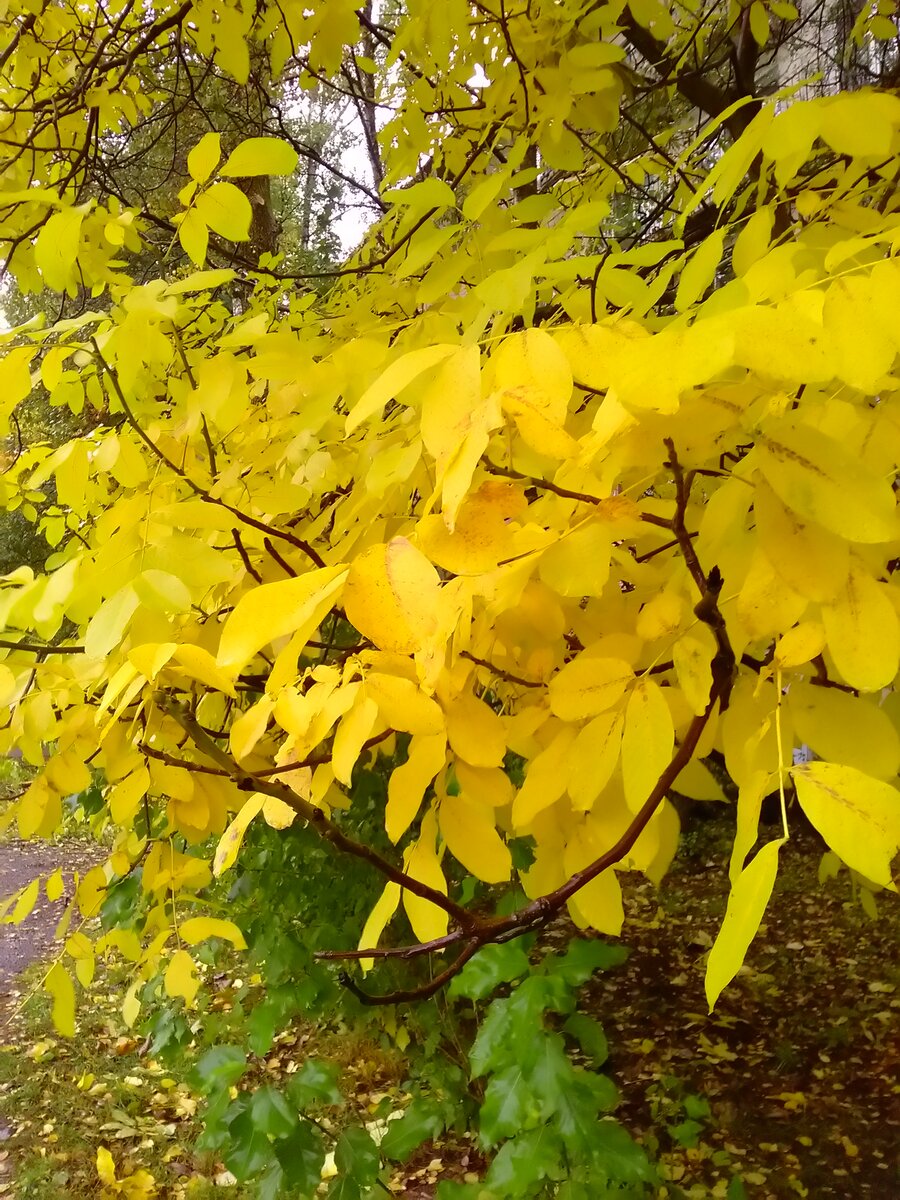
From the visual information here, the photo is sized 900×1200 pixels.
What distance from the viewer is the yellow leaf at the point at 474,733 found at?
26.4 inches

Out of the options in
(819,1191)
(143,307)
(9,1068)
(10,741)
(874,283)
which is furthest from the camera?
(9,1068)

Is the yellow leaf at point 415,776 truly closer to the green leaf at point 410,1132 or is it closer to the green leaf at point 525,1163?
the green leaf at point 525,1163

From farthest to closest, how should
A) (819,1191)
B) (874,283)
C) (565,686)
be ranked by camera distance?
(819,1191) < (565,686) < (874,283)

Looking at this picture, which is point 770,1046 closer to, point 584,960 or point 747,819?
point 584,960

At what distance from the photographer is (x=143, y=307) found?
36.1 inches

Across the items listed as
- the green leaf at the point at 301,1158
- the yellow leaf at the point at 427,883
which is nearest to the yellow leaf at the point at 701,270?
the yellow leaf at the point at 427,883

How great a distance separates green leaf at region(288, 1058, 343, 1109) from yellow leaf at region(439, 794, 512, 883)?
1326 mm

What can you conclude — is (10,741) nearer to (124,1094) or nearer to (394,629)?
(394,629)

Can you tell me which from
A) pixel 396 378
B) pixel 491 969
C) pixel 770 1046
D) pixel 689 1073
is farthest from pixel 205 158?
pixel 770 1046

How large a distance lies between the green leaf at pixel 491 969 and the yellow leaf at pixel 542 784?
1034mm

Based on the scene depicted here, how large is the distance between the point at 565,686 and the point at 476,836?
0.57 feet

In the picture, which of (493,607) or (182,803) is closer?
(493,607)

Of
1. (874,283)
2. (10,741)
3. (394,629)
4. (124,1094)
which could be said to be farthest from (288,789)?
(124,1094)

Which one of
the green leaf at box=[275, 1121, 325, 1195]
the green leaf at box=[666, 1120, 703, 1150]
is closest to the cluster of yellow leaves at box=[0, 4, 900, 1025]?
the green leaf at box=[275, 1121, 325, 1195]
